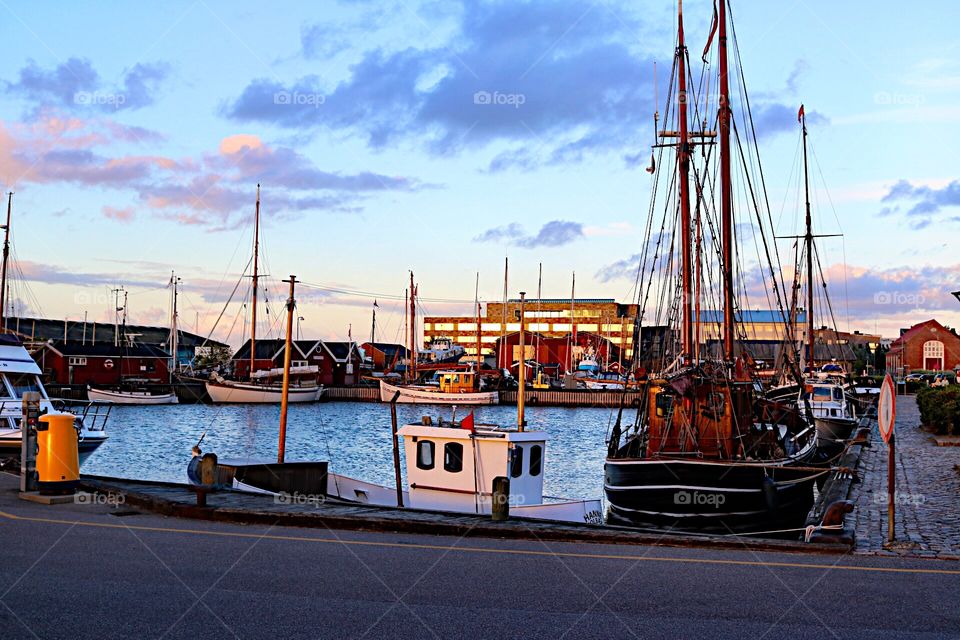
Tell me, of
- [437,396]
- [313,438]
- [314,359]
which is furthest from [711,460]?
[314,359]

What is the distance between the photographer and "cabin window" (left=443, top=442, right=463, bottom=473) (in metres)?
24.3

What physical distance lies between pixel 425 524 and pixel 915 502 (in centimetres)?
1315

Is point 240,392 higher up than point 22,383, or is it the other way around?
point 22,383

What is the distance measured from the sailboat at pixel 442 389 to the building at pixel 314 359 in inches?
431

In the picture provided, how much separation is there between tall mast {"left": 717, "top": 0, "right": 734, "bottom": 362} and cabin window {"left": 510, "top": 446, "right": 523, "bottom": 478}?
31.3 feet

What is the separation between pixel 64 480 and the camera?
690 inches

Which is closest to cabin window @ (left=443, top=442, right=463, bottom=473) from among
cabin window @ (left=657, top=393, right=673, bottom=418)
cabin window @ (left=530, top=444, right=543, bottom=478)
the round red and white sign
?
cabin window @ (left=530, top=444, right=543, bottom=478)

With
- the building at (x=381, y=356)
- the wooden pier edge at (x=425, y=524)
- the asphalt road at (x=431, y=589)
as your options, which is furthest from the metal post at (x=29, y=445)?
the building at (x=381, y=356)

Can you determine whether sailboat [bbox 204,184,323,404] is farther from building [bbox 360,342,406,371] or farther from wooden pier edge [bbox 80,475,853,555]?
wooden pier edge [bbox 80,475,853,555]

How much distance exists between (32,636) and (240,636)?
1839 mm

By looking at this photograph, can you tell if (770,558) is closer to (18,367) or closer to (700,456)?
(700,456)

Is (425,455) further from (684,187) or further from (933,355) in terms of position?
(933,355)

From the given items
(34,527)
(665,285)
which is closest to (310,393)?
(665,285)

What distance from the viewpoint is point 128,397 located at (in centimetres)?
10656
